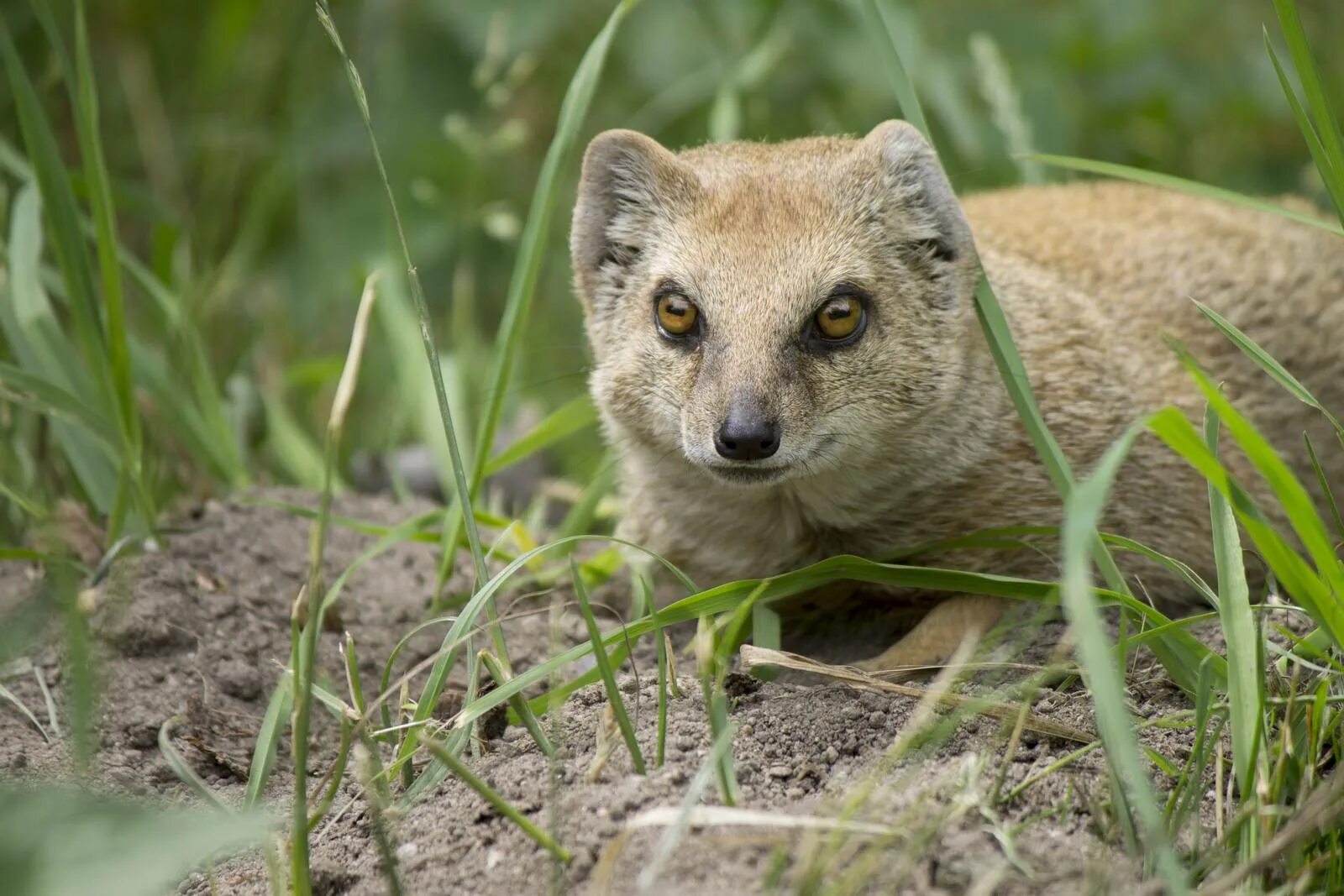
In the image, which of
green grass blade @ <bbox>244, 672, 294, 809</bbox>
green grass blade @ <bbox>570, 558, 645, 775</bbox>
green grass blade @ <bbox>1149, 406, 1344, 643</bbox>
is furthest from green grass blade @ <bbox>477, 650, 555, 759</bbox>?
green grass blade @ <bbox>1149, 406, 1344, 643</bbox>

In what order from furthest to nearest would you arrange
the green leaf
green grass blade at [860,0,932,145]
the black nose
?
1. green grass blade at [860,0,932,145]
2. the black nose
3. the green leaf

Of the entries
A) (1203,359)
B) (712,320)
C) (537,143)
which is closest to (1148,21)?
(1203,359)

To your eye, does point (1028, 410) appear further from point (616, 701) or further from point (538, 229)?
point (538, 229)

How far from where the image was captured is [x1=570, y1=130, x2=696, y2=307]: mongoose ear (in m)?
3.33

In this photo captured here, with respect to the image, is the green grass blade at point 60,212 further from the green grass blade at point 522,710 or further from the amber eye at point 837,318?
the amber eye at point 837,318

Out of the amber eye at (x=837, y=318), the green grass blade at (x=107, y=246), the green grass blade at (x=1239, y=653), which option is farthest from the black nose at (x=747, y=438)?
the green grass blade at (x=107, y=246)

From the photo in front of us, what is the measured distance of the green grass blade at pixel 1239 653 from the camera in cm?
215

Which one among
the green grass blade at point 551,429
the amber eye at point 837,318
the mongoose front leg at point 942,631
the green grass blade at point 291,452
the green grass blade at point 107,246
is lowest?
the mongoose front leg at point 942,631

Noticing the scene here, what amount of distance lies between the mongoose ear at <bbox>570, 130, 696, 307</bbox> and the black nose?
0.75 m

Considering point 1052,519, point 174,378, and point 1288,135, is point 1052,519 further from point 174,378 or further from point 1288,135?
point 1288,135

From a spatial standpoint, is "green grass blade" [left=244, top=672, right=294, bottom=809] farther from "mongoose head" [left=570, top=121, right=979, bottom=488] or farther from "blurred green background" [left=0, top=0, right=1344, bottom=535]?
"blurred green background" [left=0, top=0, right=1344, bottom=535]

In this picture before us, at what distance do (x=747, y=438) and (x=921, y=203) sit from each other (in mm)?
868

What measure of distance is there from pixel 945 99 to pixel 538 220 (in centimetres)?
218

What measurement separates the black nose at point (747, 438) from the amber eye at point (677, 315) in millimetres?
415
